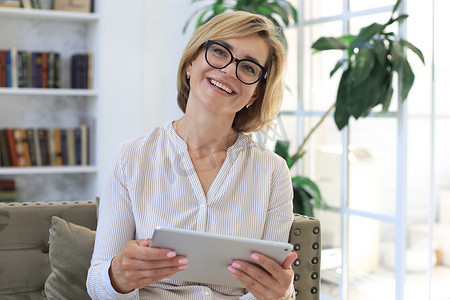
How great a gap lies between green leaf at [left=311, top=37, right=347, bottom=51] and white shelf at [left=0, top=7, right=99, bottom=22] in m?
1.54

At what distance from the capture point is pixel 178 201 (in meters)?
1.57

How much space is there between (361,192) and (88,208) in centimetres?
169

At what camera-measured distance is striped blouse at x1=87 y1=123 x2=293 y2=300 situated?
4.99 feet

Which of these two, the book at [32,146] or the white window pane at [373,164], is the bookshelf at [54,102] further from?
the white window pane at [373,164]

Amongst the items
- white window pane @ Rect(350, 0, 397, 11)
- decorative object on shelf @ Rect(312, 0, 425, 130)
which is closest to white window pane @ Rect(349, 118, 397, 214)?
decorative object on shelf @ Rect(312, 0, 425, 130)

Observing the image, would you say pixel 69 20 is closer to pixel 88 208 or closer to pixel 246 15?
pixel 88 208

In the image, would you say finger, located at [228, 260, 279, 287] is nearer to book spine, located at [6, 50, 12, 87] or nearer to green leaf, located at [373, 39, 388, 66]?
green leaf, located at [373, 39, 388, 66]

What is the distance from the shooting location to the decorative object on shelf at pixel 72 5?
3.61 meters

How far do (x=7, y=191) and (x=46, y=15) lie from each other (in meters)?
1.11

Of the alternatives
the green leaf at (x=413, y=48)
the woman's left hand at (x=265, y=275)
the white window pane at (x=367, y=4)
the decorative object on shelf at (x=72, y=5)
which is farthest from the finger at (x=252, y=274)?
the decorative object on shelf at (x=72, y=5)

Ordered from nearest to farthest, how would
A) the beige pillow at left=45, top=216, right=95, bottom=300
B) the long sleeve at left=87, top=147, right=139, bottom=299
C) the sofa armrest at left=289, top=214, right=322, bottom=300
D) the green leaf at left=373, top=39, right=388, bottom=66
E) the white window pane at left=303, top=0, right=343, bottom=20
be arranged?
the long sleeve at left=87, top=147, right=139, bottom=299
the beige pillow at left=45, top=216, right=95, bottom=300
the sofa armrest at left=289, top=214, right=322, bottom=300
the green leaf at left=373, top=39, right=388, bottom=66
the white window pane at left=303, top=0, right=343, bottom=20

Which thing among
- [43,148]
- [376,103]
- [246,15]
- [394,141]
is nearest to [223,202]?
[246,15]

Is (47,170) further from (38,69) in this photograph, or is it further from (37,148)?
(38,69)

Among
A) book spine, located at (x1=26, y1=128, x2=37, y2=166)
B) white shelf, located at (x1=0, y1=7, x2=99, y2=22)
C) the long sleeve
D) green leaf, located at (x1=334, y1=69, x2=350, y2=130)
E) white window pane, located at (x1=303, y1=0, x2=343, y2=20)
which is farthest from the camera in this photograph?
book spine, located at (x1=26, y1=128, x2=37, y2=166)
